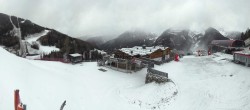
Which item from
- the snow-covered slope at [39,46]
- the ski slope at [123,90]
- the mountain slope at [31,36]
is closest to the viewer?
the ski slope at [123,90]

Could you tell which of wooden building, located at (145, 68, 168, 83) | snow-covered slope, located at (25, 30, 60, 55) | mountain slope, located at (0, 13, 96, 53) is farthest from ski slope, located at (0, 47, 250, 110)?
snow-covered slope, located at (25, 30, 60, 55)

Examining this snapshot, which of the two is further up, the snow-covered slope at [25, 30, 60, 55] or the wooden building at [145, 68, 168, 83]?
the snow-covered slope at [25, 30, 60, 55]

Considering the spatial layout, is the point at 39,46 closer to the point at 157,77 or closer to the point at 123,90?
the point at 123,90

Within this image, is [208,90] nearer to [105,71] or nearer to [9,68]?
[105,71]

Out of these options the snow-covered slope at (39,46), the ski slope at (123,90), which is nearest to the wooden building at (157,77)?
the ski slope at (123,90)

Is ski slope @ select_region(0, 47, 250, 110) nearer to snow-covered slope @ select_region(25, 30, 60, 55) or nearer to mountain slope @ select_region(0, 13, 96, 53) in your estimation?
mountain slope @ select_region(0, 13, 96, 53)

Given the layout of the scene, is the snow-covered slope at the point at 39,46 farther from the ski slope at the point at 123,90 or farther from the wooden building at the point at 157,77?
the wooden building at the point at 157,77

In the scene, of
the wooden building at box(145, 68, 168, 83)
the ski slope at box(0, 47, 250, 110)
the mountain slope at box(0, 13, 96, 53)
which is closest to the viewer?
the ski slope at box(0, 47, 250, 110)

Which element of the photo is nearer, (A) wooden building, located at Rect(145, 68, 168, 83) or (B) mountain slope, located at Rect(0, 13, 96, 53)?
(A) wooden building, located at Rect(145, 68, 168, 83)
